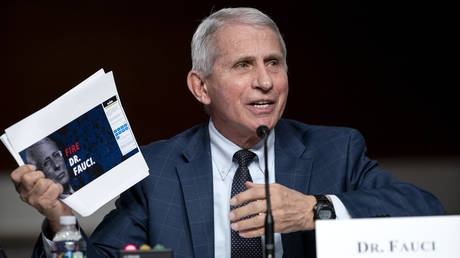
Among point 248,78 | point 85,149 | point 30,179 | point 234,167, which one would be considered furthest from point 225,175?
point 30,179

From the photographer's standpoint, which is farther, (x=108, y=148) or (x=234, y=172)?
(x=234, y=172)

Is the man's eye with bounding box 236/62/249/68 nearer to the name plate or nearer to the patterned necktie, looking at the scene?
the patterned necktie

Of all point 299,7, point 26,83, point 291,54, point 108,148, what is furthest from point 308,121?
point 108,148

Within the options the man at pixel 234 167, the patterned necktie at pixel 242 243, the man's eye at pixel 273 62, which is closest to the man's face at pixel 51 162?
the man at pixel 234 167

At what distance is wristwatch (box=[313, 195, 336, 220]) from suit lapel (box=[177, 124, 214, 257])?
423 mm

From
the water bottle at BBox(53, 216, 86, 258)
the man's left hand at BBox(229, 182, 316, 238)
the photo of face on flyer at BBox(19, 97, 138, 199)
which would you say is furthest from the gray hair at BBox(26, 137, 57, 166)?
the man's left hand at BBox(229, 182, 316, 238)

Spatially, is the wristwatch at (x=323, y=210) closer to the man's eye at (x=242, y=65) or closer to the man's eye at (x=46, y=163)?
the man's eye at (x=242, y=65)

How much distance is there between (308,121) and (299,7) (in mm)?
747

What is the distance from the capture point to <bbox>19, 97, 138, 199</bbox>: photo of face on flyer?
1641 mm

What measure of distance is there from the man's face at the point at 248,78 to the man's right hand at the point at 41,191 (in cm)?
66

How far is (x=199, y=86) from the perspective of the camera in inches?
89.7

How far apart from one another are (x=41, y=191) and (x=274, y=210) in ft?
2.01

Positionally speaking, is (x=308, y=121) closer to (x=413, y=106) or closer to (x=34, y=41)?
(x=413, y=106)

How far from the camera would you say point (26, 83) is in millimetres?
4078
